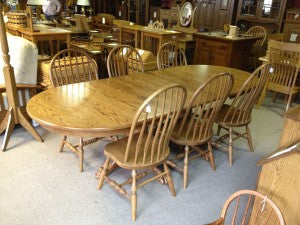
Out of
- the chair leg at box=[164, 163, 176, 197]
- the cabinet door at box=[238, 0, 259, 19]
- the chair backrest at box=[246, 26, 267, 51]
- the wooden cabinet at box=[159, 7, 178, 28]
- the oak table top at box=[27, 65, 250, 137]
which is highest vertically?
the cabinet door at box=[238, 0, 259, 19]

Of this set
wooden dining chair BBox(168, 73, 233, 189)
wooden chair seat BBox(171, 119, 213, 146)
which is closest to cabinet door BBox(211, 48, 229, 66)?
wooden dining chair BBox(168, 73, 233, 189)

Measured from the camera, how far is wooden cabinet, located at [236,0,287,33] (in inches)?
Result: 209

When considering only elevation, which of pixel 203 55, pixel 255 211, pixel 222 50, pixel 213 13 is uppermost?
pixel 213 13

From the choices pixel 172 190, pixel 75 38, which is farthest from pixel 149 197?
pixel 75 38

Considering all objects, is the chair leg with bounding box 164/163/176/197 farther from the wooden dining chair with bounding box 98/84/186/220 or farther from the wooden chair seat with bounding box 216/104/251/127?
the wooden chair seat with bounding box 216/104/251/127

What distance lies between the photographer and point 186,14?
5.79 m

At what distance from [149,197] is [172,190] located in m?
0.18

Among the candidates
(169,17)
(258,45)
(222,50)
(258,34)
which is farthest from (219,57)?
(169,17)

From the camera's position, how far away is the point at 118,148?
194 cm

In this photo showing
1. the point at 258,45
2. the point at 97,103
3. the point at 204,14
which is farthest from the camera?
the point at 204,14

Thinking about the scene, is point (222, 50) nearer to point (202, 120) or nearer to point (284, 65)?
point (284, 65)

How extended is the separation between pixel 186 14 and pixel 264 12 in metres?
1.52

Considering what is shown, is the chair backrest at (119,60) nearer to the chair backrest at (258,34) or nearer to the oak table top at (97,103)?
the oak table top at (97,103)

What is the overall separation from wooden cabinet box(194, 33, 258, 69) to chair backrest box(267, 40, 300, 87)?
1.09m
